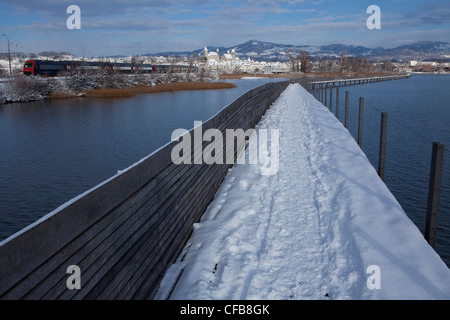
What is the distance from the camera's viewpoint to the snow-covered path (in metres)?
4.05

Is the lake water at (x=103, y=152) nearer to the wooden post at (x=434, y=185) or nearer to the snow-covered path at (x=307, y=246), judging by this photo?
the wooden post at (x=434, y=185)

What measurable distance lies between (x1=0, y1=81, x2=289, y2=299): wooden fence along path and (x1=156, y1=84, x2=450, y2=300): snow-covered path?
16.7 inches

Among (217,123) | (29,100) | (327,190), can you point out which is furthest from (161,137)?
(29,100)

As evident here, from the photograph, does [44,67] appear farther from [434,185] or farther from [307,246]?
[434,185]

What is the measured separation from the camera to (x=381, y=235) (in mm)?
5109

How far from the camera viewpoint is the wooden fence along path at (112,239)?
2.23 m

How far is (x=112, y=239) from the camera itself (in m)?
3.25

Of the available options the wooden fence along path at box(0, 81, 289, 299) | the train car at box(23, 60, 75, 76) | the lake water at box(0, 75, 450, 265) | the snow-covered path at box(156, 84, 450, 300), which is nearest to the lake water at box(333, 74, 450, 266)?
the lake water at box(0, 75, 450, 265)

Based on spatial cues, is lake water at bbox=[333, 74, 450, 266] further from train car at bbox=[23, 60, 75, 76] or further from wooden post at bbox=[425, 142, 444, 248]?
train car at bbox=[23, 60, 75, 76]

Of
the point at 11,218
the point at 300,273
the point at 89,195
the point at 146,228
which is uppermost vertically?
the point at 89,195

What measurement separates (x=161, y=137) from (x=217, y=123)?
12.1 metres

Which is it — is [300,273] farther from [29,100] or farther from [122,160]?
[29,100]

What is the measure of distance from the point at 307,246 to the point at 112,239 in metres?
2.73

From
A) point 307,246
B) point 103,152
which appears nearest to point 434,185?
point 307,246
